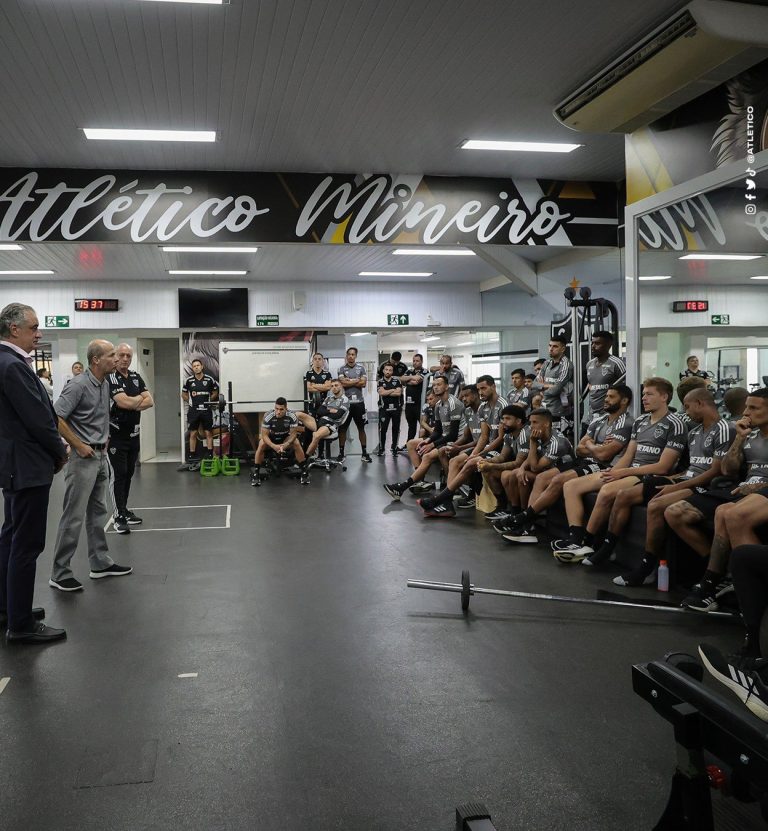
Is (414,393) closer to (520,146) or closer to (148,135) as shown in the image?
(520,146)

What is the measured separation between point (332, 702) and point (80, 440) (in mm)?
2282

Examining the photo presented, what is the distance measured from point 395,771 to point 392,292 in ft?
35.3

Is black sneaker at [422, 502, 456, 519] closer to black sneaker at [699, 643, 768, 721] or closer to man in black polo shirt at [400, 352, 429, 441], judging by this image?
black sneaker at [699, 643, 768, 721]

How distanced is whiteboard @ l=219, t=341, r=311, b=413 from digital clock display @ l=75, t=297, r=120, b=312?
1.88 metres

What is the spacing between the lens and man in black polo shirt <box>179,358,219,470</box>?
10.7 m

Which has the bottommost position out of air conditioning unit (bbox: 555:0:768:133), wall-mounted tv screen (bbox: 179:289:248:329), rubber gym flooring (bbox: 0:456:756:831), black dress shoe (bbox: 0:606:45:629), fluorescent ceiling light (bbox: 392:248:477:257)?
rubber gym flooring (bbox: 0:456:756:831)

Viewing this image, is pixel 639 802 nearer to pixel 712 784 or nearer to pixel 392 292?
pixel 712 784

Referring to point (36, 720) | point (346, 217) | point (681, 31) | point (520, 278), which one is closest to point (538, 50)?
point (681, 31)

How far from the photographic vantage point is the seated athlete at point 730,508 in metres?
3.27

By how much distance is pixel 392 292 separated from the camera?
12344 mm

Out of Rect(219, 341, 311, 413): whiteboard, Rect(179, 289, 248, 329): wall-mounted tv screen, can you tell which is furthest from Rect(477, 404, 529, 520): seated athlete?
Rect(179, 289, 248, 329): wall-mounted tv screen

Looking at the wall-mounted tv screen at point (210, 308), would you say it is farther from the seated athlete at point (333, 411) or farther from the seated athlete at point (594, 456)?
the seated athlete at point (594, 456)

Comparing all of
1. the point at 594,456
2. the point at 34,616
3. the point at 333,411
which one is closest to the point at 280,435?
the point at 333,411

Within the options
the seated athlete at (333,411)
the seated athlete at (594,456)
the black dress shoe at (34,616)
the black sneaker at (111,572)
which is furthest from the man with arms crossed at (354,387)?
the black dress shoe at (34,616)
